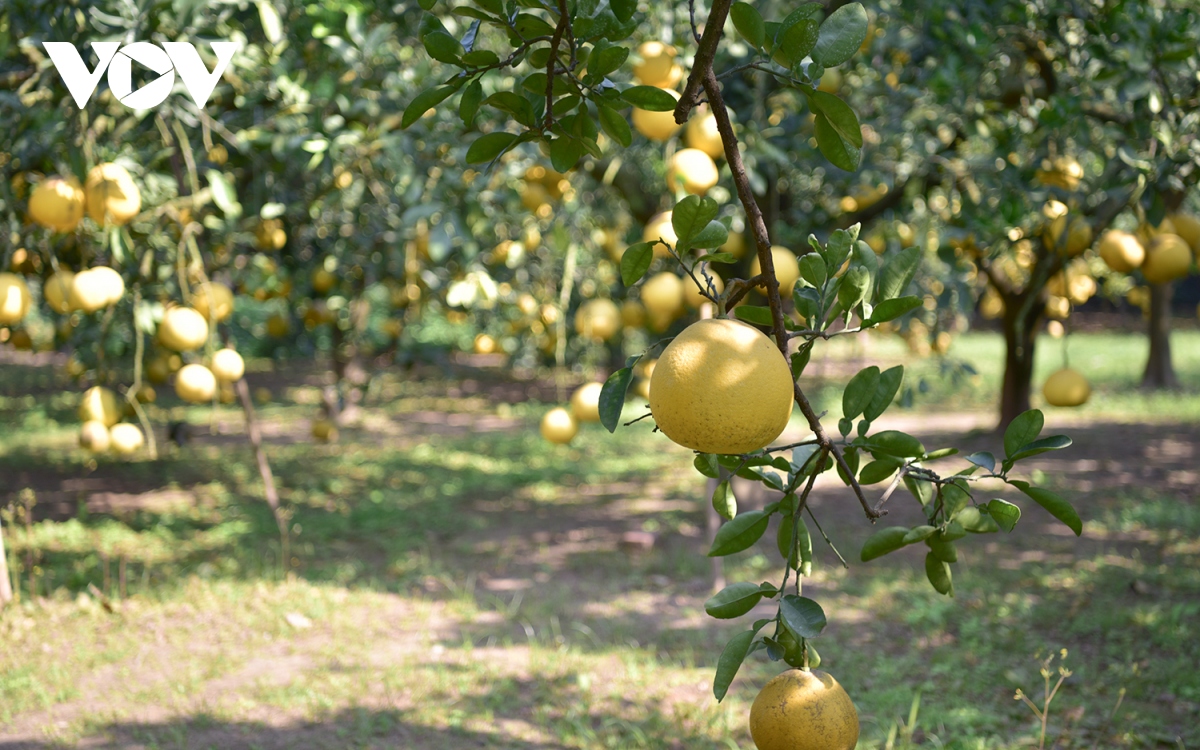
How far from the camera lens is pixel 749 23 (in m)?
0.90

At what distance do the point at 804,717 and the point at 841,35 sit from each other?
733mm

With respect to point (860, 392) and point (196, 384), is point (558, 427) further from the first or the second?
point (860, 392)

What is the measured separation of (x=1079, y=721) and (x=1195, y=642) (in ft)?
2.25

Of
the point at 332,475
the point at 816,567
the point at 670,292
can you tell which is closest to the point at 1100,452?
the point at 816,567

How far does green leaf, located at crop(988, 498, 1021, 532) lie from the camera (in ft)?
3.12

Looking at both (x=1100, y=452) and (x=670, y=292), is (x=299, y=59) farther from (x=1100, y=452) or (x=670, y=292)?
(x=1100, y=452)

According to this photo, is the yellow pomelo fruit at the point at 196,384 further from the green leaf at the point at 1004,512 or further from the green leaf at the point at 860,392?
the green leaf at the point at 1004,512

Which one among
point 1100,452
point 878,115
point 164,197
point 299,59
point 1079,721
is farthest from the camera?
point 1100,452

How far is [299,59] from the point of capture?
3535mm

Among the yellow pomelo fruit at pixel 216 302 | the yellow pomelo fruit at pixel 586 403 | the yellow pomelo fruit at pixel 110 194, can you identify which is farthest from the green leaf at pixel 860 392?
the yellow pomelo fruit at pixel 216 302

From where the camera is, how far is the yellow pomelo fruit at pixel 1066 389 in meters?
2.70

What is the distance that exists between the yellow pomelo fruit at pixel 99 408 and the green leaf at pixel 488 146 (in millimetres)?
2350

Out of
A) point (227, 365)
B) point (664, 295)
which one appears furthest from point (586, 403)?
point (227, 365)

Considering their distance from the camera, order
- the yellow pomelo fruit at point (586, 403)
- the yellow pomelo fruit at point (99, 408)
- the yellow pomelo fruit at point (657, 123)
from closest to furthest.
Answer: the yellow pomelo fruit at point (657, 123), the yellow pomelo fruit at point (586, 403), the yellow pomelo fruit at point (99, 408)
